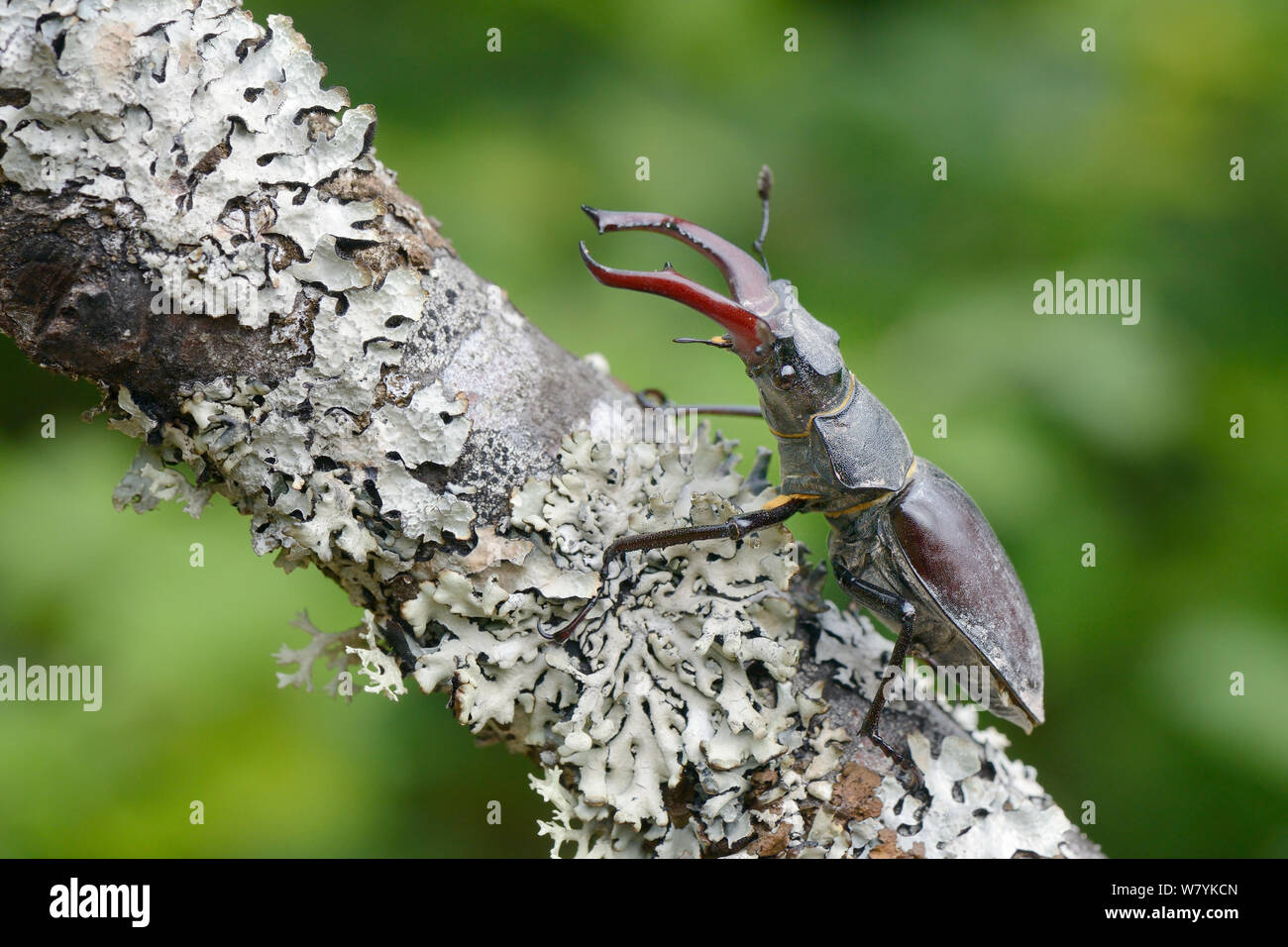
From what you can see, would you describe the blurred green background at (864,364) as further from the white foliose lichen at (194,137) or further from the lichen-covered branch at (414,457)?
the white foliose lichen at (194,137)

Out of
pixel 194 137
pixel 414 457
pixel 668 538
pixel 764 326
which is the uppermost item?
pixel 194 137

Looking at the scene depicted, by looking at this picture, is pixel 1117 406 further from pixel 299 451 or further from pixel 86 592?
pixel 86 592

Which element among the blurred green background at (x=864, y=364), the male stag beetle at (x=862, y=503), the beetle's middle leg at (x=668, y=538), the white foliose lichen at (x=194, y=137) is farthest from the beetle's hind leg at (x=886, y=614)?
the white foliose lichen at (x=194, y=137)

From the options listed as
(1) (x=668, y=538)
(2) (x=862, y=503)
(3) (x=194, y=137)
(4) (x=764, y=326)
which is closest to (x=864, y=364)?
(2) (x=862, y=503)

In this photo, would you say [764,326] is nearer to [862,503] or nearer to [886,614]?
[862,503]

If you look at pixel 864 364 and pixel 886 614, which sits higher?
pixel 864 364

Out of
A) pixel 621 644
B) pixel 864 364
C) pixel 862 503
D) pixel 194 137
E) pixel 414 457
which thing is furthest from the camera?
pixel 864 364

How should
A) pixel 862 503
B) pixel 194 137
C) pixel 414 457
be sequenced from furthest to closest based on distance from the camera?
pixel 862 503 → pixel 414 457 → pixel 194 137

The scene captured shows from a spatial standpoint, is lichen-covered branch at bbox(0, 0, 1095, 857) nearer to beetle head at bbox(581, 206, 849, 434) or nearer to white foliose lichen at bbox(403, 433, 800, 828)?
white foliose lichen at bbox(403, 433, 800, 828)
